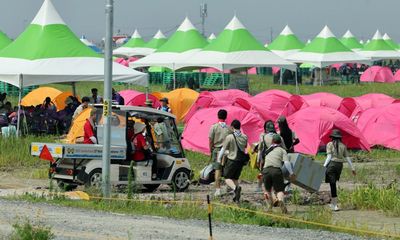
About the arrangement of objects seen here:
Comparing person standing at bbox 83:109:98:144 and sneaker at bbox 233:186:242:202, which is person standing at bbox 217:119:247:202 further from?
person standing at bbox 83:109:98:144

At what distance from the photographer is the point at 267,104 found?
2864cm

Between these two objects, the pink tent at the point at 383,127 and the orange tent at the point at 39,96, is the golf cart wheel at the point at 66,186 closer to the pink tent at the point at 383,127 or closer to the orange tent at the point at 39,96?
the pink tent at the point at 383,127

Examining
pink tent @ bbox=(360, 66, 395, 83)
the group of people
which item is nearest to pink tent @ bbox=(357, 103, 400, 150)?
the group of people

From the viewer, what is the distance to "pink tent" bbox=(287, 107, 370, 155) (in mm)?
24422

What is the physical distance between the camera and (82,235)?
11109 millimetres

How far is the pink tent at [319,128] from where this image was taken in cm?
2442

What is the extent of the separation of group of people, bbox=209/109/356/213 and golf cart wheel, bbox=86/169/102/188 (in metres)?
2.16

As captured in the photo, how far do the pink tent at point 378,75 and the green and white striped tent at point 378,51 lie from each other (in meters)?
2.85

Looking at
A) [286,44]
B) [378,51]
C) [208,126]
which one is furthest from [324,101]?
[378,51]

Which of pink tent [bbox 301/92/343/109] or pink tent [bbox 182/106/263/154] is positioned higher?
pink tent [bbox 301/92/343/109]

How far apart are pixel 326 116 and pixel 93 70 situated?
22.4ft

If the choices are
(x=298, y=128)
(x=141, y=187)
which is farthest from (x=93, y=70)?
(x=141, y=187)

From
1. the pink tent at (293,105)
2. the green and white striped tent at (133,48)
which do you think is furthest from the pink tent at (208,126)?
the green and white striped tent at (133,48)

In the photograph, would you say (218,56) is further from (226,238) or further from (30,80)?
(226,238)
